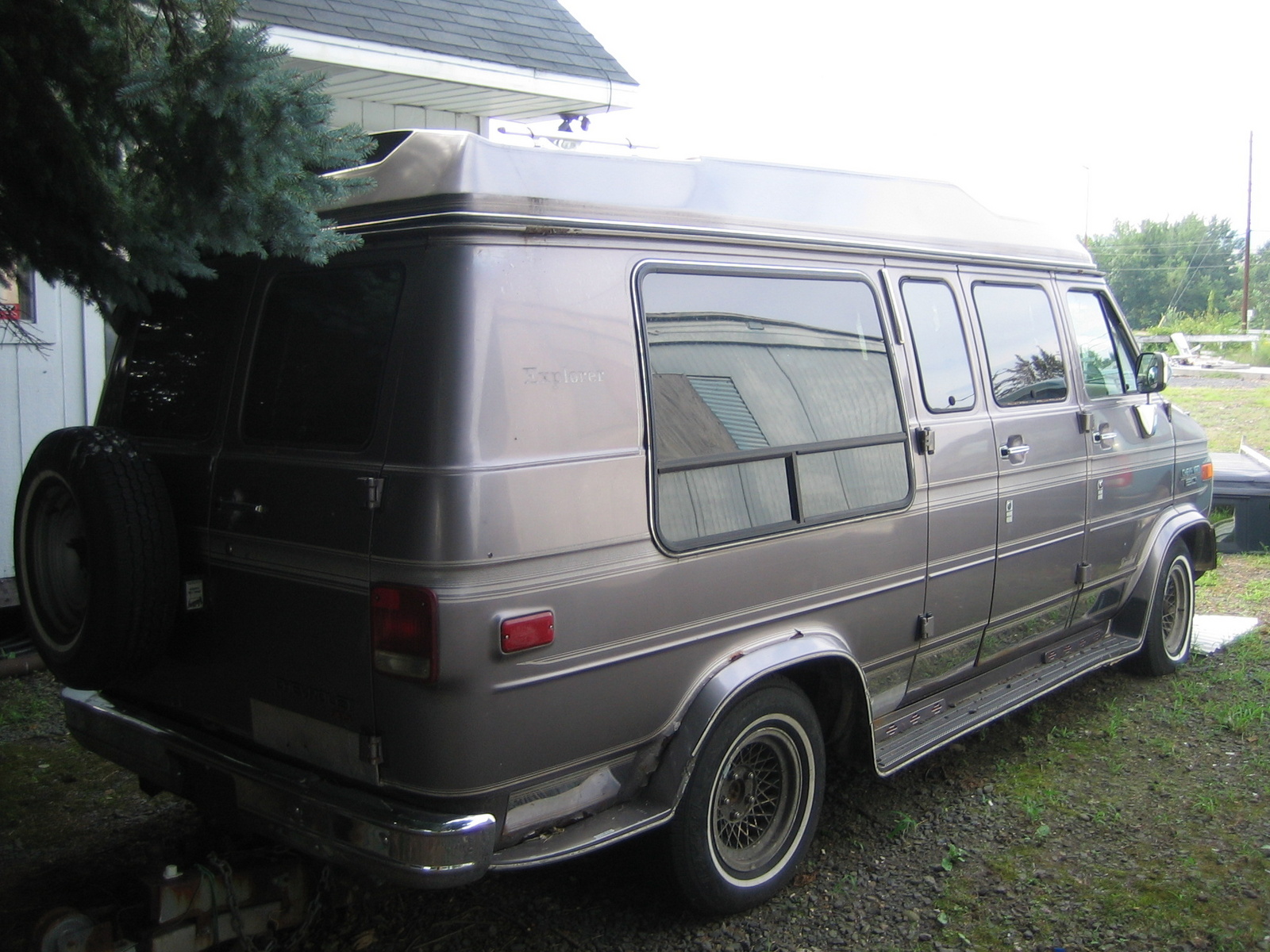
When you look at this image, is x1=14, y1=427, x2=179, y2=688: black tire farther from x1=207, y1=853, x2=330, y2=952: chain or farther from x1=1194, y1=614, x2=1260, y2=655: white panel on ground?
x1=1194, y1=614, x2=1260, y2=655: white panel on ground

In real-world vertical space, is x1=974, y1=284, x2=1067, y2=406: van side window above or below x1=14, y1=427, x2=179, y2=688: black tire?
above

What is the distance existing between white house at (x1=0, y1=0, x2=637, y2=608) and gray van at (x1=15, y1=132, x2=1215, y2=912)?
2.32 m

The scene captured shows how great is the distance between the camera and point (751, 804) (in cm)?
363

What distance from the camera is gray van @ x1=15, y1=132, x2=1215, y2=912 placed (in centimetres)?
280

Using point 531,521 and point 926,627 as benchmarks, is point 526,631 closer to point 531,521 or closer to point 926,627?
point 531,521

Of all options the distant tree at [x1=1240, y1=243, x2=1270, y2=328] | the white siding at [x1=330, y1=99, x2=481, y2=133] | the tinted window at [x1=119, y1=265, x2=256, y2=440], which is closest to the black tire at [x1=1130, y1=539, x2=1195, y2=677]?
the tinted window at [x1=119, y1=265, x2=256, y2=440]

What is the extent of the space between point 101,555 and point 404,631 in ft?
3.17

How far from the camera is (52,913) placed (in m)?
2.82

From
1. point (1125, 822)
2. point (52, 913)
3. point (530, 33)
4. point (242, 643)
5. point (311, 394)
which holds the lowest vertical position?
point (1125, 822)

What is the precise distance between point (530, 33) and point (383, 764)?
722 centimetres

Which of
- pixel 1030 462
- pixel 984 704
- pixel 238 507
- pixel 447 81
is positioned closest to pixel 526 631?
pixel 238 507

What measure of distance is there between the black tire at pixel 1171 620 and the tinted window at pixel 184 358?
15.4 feet

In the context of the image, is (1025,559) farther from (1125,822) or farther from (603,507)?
(603,507)

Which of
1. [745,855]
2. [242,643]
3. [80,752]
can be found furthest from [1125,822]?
[80,752]
